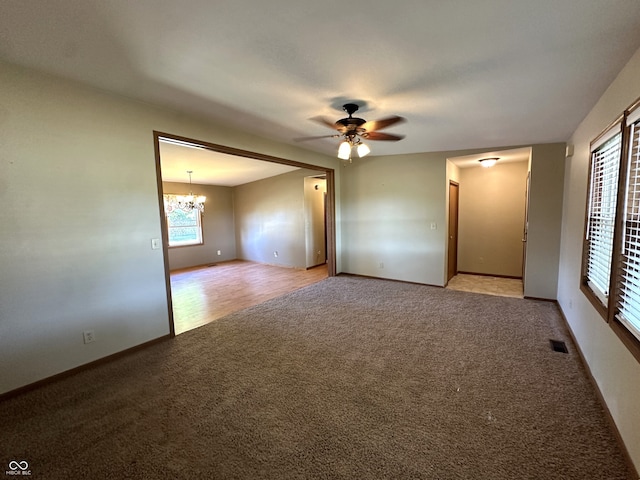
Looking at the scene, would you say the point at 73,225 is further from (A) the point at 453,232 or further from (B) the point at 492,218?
(B) the point at 492,218

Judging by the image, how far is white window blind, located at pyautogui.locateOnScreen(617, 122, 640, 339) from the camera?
5.69 ft

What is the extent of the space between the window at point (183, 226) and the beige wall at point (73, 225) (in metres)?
4.84

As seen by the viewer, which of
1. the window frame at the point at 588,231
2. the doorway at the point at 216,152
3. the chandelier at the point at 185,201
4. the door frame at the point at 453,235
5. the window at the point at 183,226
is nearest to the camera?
the window frame at the point at 588,231

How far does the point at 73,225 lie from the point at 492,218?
678cm

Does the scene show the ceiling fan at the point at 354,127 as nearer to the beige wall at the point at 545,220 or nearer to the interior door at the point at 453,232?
the beige wall at the point at 545,220

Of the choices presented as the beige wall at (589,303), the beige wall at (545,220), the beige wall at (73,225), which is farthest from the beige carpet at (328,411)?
the beige wall at (545,220)

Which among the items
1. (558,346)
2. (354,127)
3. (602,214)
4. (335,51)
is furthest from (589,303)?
(335,51)

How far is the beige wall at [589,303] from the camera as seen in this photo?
1.65 m

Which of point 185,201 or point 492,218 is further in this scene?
point 185,201

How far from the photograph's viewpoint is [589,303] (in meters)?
2.56

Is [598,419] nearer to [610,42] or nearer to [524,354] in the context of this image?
[524,354]

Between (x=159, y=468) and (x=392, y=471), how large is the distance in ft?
4.32

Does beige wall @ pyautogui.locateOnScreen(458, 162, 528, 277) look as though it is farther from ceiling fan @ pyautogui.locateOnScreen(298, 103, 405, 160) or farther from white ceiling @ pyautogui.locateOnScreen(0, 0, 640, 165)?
ceiling fan @ pyautogui.locateOnScreen(298, 103, 405, 160)

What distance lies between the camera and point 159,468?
1595 millimetres
